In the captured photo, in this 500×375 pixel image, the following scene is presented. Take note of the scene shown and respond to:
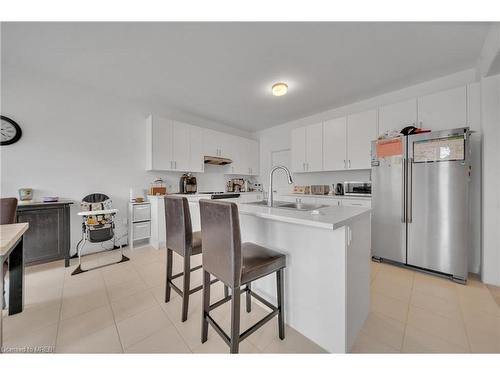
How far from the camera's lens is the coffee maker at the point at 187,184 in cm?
376

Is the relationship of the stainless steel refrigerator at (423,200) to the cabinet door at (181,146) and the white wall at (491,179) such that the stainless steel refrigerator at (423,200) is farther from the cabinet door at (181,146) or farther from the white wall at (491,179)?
the cabinet door at (181,146)

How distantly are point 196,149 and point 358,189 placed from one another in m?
3.13

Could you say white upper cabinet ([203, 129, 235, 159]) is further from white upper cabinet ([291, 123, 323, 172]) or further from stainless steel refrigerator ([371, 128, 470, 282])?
stainless steel refrigerator ([371, 128, 470, 282])

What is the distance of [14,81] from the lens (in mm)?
2418

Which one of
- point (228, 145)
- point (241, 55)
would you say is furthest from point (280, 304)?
point (228, 145)

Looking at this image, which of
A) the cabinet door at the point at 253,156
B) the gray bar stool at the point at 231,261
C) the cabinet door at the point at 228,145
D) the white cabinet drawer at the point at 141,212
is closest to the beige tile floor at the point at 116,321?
the gray bar stool at the point at 231,261

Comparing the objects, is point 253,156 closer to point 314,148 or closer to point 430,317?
point 314,148

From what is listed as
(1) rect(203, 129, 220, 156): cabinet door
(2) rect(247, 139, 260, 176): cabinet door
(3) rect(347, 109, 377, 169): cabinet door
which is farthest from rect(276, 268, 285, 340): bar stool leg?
(2) rect(247, 139, 260, 176): cabinet door

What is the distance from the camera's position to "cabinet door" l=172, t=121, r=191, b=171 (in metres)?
3.53

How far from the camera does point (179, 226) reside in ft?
4.85

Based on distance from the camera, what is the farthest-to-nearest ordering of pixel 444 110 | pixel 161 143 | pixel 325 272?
pixel 161 143, pixel 444 110, pixel 325 272

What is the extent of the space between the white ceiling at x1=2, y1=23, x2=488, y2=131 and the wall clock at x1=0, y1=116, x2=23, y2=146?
73 cm

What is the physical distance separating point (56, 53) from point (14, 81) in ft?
3.16

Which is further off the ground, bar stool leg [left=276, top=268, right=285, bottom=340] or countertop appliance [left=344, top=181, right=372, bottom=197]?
countertop appliance [left=344, top=181, right=372, bottom=197]
